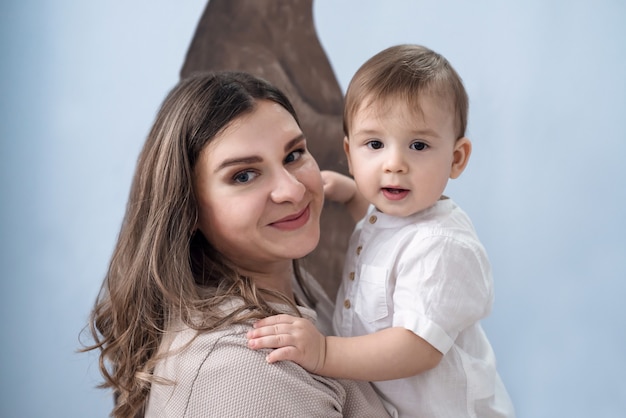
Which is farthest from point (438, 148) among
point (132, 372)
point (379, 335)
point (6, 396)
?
point (6, 396)

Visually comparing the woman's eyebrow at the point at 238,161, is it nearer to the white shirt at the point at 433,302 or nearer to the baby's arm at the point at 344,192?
the white shirt at the point at 433,302

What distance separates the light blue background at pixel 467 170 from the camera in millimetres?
2115

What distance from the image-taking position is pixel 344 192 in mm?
1902

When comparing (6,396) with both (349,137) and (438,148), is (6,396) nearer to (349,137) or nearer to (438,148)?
(349,137)

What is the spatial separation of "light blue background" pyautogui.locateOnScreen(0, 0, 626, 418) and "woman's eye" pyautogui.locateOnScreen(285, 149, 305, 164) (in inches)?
31.5

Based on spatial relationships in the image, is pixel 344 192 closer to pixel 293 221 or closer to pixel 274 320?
pixel 293 221

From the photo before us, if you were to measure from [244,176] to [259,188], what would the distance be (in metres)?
0.05

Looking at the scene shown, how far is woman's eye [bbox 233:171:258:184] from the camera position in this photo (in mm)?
1443

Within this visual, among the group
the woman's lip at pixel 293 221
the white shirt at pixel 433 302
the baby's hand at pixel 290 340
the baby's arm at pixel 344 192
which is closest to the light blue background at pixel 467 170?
the baby's arm at pixel 344 192

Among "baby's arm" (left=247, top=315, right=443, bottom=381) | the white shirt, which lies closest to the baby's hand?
"baby's arm" (left=247, top=315, right=443, bottom=381)

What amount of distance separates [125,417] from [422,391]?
0.69 m

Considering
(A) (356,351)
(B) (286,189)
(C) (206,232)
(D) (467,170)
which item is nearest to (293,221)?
(B) (286,189)

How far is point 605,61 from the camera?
6.90 ft

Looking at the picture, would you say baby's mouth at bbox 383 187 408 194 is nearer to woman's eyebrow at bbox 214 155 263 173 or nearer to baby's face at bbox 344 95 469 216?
baby's face at bbox 344 95 469 216
